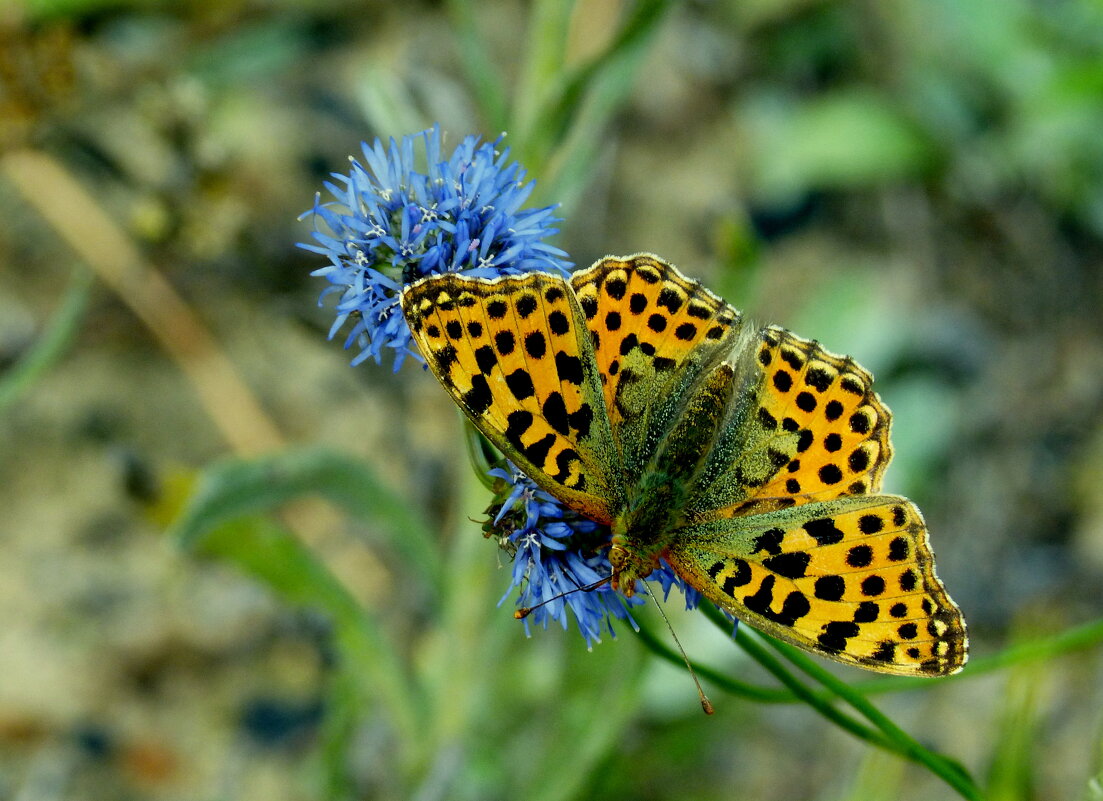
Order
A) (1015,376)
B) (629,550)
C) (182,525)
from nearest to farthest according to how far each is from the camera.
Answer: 1. (629,550)
2. (182,525)
3. (1015,376)

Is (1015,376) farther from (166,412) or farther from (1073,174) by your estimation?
(166,412)

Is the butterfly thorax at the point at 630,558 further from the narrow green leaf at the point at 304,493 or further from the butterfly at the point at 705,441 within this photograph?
the narrow green leaf at the point at 304,493

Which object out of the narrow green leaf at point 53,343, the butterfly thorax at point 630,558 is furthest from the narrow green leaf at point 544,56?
the narrow green leaf at point 53,343

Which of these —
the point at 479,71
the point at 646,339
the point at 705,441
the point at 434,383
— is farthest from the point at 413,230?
the point at 434,383

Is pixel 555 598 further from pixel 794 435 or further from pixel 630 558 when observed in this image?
pixel 794 435

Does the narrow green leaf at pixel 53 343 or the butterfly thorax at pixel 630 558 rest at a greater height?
the narrow green leaf at pixel 53 343

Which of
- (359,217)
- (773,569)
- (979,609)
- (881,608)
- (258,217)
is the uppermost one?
(258,217)

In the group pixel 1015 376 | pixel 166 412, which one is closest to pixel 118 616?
pixel 166 412
